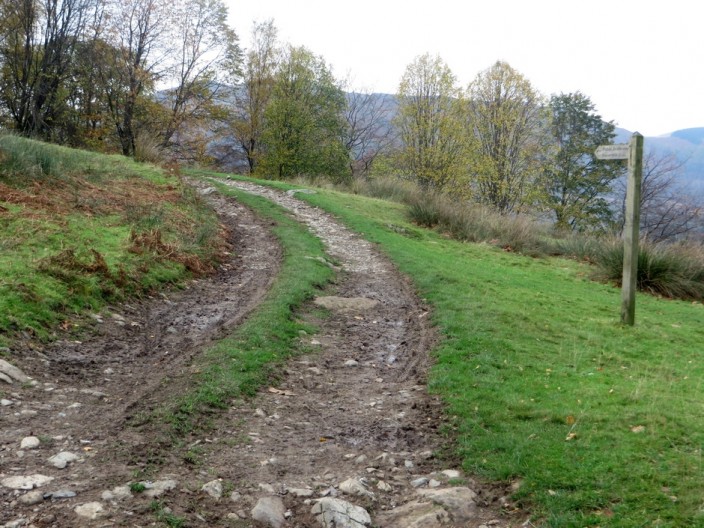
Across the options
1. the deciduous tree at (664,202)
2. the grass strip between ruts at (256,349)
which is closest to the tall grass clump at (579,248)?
the grass strip between ruts at (256,349)

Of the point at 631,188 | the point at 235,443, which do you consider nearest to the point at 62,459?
the point at 235,443

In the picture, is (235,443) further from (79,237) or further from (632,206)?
(632,206)

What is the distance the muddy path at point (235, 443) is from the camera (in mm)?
3557

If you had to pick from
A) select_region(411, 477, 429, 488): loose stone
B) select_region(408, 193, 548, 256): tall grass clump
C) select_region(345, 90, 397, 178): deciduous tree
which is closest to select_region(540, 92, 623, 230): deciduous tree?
select_region(408, 193, 548, 256): tall grass clump

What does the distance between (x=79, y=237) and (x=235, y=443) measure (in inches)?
256

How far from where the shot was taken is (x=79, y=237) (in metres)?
9.50

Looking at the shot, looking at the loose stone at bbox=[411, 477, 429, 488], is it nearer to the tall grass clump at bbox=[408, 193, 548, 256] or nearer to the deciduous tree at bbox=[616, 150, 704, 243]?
the tall grass clump at bbox=[408, 193, 548, 256]

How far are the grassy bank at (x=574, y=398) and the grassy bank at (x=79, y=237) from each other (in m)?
4.60

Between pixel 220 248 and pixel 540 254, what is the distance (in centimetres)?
1038

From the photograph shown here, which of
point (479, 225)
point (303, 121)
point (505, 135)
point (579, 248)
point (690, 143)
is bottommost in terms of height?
point (579, 248)

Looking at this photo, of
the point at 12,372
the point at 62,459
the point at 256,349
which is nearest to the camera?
the point at 62,459

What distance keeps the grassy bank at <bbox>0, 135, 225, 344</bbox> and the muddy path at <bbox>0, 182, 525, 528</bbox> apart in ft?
1.79

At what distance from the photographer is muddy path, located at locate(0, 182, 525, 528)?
3557 mm

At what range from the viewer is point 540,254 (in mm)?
17672
